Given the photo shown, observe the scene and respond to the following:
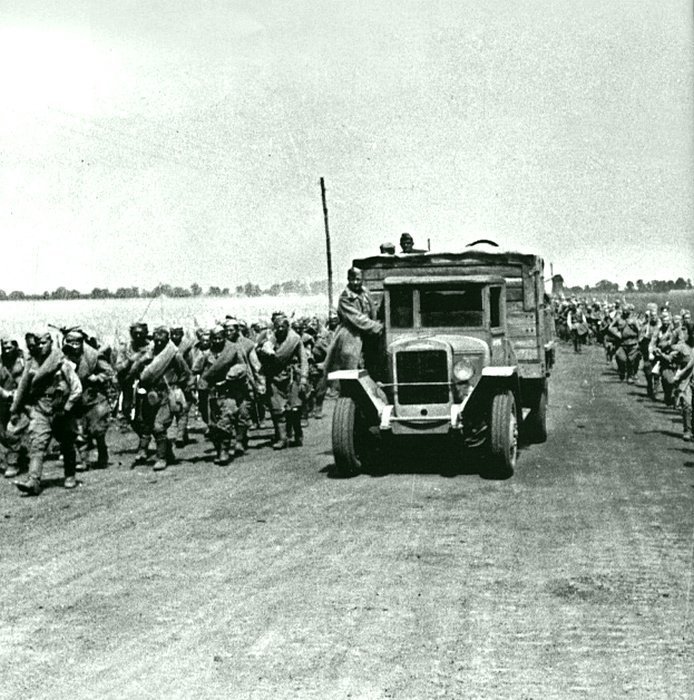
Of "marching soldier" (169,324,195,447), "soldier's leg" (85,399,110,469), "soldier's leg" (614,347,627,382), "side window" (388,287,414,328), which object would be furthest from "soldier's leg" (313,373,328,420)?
"soldier's leg" (614,347,627,382)

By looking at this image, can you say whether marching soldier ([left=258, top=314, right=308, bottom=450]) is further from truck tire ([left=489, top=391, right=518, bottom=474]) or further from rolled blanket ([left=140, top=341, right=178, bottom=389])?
truck tire ([left=489, top=391, right=518, bottom=474])

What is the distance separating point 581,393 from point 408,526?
15348 mm

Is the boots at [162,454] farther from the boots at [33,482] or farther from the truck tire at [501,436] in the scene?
the truck tire at [501,436]

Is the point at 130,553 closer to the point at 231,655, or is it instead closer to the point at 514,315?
the point at 231,655

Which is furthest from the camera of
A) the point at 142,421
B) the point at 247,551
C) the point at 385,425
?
the point at 142,421

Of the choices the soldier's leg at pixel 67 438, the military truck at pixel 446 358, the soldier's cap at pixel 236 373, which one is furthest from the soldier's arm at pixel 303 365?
the soldier's leg at pixel 67 438

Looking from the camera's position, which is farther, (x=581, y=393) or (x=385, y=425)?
(x=581, y=393)

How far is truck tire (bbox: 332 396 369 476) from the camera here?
38.5 ft

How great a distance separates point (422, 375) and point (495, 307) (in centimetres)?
143

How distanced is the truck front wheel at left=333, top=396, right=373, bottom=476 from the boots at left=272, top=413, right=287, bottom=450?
111 inches

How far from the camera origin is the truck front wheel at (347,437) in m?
11.7

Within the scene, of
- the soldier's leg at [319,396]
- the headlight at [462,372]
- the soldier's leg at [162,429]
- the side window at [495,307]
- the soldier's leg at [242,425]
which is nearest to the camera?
the headlight at [462,372]

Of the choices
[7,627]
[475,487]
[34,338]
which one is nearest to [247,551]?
[7,627]

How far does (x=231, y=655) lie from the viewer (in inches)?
226
